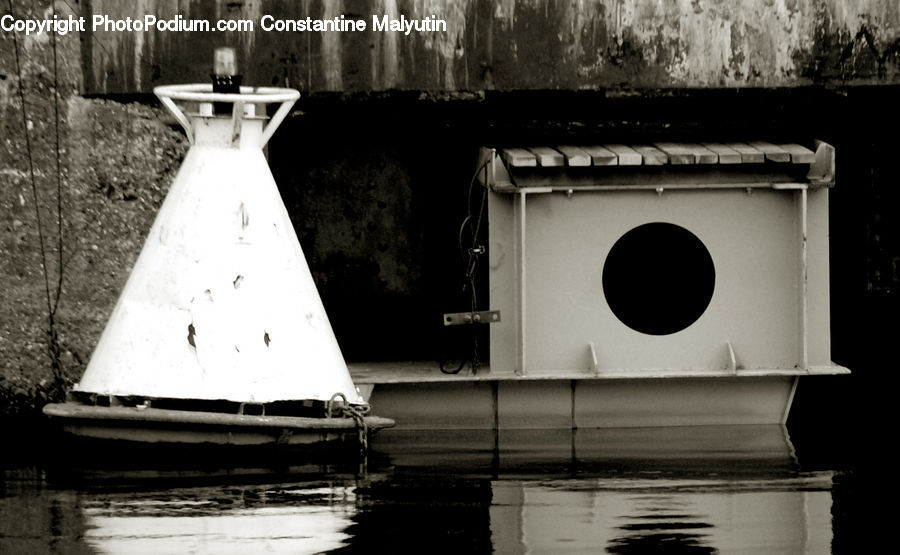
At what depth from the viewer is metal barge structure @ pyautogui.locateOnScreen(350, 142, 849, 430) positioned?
7.64 m

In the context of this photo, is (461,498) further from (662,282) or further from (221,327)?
(662,282)

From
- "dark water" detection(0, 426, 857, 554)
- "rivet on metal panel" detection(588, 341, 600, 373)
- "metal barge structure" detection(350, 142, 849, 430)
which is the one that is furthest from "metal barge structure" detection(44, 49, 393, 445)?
"rivet on metal panel" detection(588, 341, 600, 373)

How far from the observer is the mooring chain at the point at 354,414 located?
670cm

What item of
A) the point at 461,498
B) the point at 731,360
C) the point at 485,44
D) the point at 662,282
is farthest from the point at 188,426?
the point at 662,282

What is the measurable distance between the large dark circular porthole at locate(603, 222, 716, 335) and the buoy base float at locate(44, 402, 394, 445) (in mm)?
2002

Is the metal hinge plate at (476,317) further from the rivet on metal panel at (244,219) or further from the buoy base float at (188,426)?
the rivet on metal panel at (244,219)

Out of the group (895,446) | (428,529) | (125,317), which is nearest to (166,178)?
(125,317)

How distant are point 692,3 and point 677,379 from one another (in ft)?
6.66

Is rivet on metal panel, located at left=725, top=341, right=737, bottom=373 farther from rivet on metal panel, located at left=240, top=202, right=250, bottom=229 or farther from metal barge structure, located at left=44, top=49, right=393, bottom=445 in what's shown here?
rivet on metal panel, located at left=240, top=202, right=250, bottom=229

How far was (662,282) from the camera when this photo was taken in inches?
328

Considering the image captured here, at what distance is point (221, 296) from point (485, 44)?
224 cm

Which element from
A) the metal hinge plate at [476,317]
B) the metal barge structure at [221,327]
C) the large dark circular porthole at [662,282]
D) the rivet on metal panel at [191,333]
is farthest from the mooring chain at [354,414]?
the large dark circular porthole at [662,282]

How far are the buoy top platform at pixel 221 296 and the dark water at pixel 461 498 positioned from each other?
0.37m

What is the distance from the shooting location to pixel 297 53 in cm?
798
